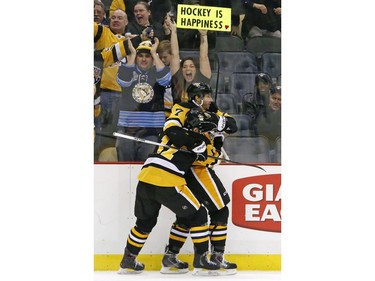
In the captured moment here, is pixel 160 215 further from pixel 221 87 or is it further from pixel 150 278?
pixel 221 87

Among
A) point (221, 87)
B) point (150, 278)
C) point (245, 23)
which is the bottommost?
point (150, 278)

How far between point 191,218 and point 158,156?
48 cm

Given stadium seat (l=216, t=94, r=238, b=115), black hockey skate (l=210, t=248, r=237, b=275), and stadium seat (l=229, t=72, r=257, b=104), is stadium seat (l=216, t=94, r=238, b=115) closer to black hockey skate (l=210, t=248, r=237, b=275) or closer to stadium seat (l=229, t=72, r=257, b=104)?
stadium seat (l=229, t=72, r=257, b=104)

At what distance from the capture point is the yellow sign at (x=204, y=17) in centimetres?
695

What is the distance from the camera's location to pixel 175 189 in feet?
22.2

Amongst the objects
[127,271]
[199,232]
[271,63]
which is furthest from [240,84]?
[127,271]

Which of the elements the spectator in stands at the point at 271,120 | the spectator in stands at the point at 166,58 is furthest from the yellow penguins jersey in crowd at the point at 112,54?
the spectator in stands at the point at 271,120

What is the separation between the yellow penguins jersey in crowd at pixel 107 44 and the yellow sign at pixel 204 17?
1.50 feet

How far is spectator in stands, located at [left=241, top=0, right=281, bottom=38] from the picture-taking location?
6973mm

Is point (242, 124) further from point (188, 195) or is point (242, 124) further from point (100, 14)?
point (100, 14)

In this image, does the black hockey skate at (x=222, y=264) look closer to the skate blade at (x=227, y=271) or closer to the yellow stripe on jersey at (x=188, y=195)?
the skate blade at (x=227, y=271)

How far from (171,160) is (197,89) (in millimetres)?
539

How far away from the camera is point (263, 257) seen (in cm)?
694

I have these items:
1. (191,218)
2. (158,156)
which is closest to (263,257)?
(191,218)
